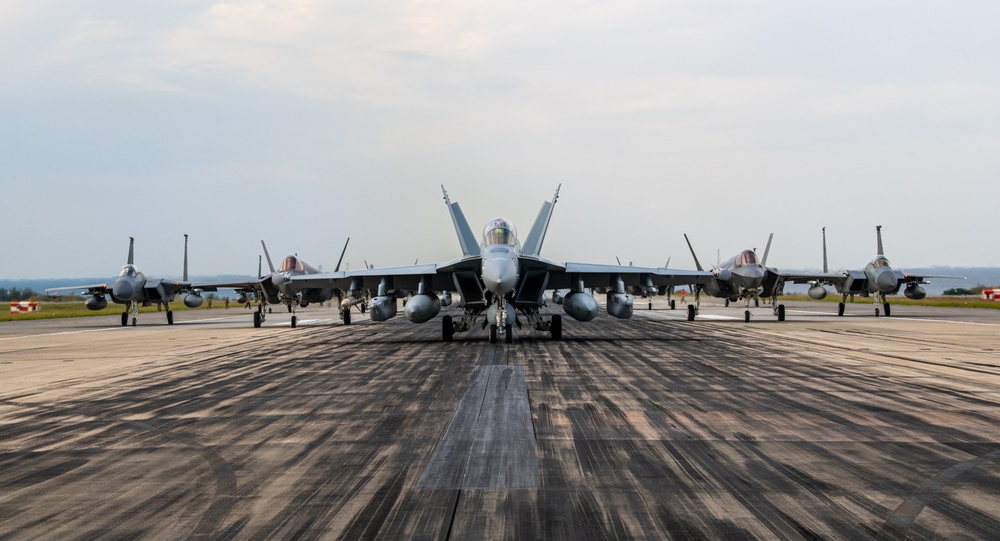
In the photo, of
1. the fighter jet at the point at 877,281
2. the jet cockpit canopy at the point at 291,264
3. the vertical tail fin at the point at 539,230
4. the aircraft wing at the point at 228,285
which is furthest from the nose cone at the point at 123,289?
the fighter jet at the point at 877,281

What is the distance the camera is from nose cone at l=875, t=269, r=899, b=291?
39269mm

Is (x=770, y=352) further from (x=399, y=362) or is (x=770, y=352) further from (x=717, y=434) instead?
(x=717, y=434)

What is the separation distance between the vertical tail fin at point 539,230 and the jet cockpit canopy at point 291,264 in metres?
12.5

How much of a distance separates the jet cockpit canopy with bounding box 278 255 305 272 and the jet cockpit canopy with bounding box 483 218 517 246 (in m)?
15.5

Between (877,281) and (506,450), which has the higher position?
(877,281)

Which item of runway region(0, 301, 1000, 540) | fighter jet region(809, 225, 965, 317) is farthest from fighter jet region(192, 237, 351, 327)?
fighter jet region(809, 225, 965, 317)

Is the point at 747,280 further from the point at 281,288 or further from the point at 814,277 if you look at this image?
the point at 281,288

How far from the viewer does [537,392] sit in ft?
41.4

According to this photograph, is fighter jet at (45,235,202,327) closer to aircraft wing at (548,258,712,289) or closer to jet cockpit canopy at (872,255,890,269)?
aircraft wing at (548,258,712,289)

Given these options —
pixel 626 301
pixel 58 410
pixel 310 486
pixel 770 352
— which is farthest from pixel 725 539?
pixel 626 301

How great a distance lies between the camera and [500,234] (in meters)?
22.6

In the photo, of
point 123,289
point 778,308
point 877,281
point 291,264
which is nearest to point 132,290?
point 123,289

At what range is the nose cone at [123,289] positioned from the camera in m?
36.6

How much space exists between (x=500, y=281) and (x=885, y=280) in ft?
87.7
